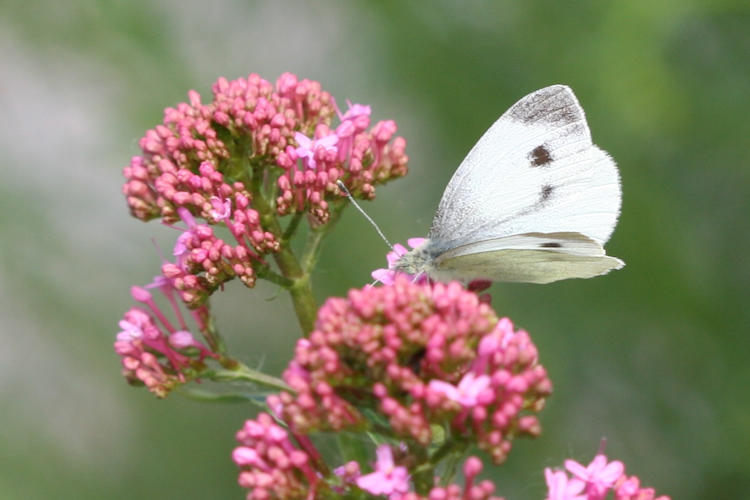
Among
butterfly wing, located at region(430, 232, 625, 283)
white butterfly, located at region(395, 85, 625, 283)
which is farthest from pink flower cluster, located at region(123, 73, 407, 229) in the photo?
butterfly wing, located at region(430, 232, 625, 283)

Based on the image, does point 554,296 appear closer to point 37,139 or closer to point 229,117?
point 229,117

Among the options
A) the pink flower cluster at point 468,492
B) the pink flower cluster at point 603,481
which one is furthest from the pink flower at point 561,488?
the pink flower cluster at point 468,492

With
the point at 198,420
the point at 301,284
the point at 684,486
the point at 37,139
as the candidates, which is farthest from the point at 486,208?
the point at 37,139

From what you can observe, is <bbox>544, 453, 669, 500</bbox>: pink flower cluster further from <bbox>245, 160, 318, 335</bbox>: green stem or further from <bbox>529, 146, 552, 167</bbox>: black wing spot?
<bbox>529, 146, 552, 167</bbox>: black wing spot

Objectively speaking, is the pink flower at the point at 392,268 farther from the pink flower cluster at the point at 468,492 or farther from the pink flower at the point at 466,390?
the pink flower cluster at the point at 468,492

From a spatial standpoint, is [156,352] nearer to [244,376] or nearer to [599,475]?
[244,376]
